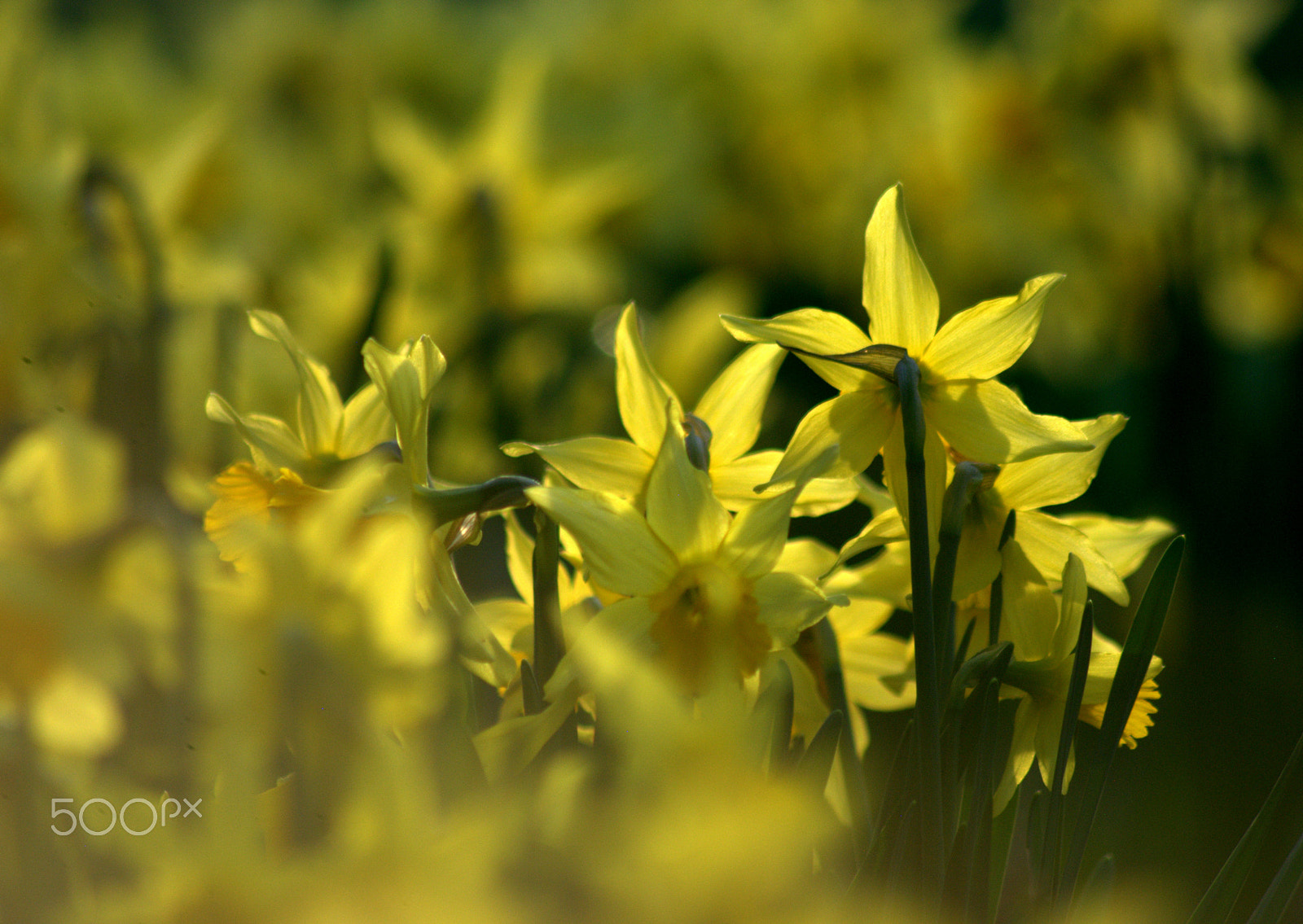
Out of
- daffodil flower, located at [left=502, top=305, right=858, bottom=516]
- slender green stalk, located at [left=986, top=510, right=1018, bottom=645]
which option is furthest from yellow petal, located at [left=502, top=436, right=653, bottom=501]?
slender green stalk, located at [left=986, top=510, right=1018, bottom=645]

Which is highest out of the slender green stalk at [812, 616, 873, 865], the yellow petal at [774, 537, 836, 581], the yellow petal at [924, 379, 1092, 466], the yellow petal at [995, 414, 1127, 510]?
the yellow petal at [924, 379, 1092, 466]

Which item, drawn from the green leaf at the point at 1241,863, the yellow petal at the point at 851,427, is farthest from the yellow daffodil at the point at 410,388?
the green leaf at the point at 1241,863

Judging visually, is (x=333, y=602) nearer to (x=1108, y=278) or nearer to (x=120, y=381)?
(x=120, y=381)

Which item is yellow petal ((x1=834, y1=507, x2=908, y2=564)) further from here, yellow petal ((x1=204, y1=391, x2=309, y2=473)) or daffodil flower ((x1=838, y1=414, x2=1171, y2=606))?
yellow petal ((x1=204, y1=391, x2=309, y2=473))

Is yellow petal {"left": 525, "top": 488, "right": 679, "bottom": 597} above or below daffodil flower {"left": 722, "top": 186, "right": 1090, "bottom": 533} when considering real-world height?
below

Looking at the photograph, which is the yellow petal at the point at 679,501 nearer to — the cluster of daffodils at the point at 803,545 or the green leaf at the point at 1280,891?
the cluster of daffodils at the point at 803,545

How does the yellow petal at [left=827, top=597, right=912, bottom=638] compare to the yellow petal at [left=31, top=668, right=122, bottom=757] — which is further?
the yellow petal at [left=827, top=597, right=912, bottom=638]

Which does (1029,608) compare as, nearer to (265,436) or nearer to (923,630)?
(923,630)
